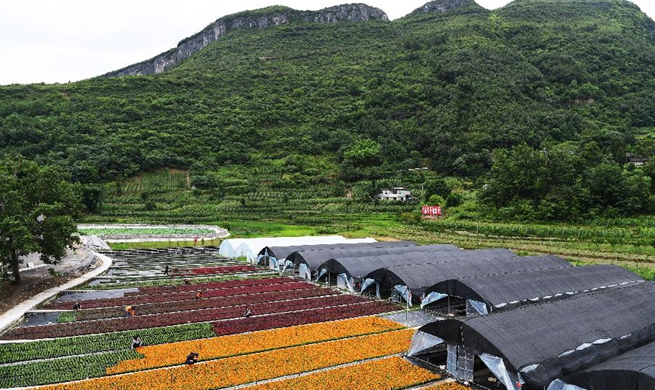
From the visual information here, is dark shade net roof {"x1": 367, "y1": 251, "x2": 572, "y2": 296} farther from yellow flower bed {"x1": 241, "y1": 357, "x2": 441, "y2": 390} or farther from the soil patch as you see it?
the soil patch

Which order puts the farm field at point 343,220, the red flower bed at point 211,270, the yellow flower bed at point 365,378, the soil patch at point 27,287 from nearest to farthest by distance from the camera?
the yellow flower bed at point 365,378 → the soil patch at point 27,287 → the red flower bed at point 211,270 → the farm field at point 343,220

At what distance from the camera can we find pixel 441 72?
126 metres

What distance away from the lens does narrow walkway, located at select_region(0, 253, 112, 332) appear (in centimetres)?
2345

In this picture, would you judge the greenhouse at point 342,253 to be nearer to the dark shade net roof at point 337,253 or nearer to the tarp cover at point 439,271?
the dark shade net roof at point 337,253

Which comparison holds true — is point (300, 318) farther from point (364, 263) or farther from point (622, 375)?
point (622, 375)

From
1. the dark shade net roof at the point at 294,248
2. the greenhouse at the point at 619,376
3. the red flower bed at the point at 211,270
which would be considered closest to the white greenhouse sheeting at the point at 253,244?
the dark shade net roof at the point at 294,248

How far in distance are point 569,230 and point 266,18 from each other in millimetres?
174871

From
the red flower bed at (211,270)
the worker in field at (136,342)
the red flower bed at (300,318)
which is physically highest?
the worker in field at (136,342)

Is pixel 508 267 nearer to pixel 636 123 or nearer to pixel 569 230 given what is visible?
pixel 569 230

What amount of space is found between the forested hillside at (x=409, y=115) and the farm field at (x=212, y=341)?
41120 millimetres

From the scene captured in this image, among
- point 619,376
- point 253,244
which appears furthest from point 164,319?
point 253,244

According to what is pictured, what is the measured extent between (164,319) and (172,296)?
5607mm

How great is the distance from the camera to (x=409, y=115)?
120375 mm

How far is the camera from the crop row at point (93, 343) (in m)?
18.7
